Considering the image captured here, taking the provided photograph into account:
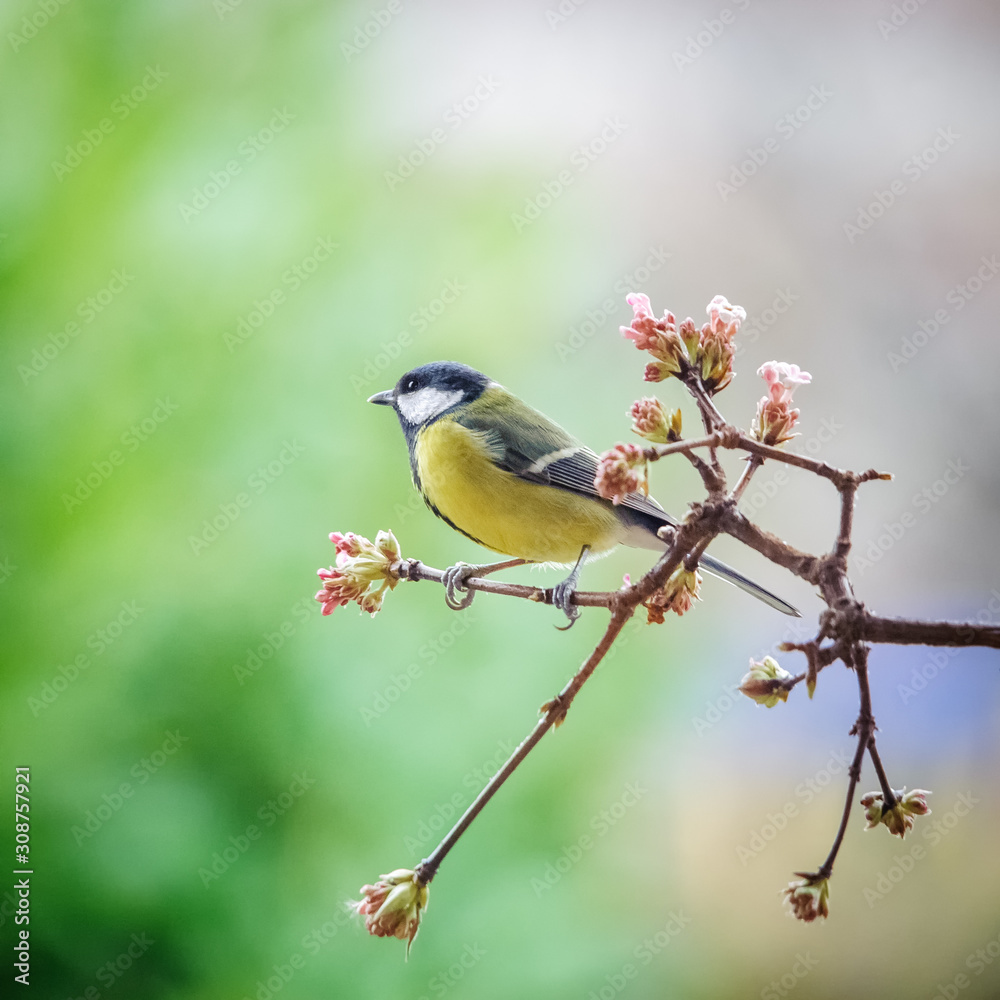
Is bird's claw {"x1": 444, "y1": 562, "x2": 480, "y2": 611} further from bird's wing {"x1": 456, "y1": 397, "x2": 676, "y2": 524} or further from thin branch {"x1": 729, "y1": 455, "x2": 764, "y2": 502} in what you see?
thin branch {"x1": 729, "y1": 455, "x2": 764, "y2": 502}

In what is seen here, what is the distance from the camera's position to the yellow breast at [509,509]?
1073mm

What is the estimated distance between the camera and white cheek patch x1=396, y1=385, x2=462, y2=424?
1.24 metres

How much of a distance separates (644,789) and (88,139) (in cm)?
181

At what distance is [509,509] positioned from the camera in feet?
3.56

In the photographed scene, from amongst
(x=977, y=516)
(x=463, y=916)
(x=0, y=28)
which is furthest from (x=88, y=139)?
(x=977, y=516)

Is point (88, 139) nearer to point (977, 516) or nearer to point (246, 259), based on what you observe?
point (246, 259)

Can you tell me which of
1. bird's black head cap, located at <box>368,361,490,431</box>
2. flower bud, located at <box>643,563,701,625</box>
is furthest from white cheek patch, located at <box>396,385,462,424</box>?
flower bud, located at <box>643,563,701,625</box>

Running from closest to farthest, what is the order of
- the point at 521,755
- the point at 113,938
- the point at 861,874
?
the point at 521,755
the point at 113,938
the point at 861,874

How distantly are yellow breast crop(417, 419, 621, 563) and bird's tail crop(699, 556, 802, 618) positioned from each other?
0.15m

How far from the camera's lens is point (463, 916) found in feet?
5.63

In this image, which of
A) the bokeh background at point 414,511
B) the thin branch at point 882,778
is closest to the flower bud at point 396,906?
the thin branch at point 882,778

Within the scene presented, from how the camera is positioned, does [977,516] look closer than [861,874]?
No

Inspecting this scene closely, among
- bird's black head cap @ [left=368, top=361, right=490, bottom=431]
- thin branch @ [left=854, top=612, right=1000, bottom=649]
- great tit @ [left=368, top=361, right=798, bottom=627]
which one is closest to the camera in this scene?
thin branch @ [left=854, top=612, right=1000, bottom=649]

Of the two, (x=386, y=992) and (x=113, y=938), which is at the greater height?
(x=386, y=992)
